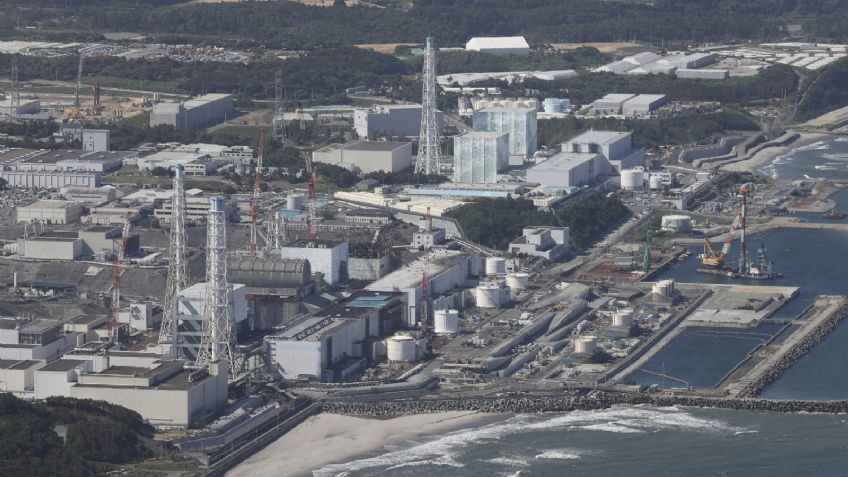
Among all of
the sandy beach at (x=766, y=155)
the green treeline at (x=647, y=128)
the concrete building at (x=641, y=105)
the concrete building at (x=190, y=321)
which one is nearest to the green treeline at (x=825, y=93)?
the sandy beach at (x=766, y=155)

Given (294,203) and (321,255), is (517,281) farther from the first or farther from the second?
(294,203)

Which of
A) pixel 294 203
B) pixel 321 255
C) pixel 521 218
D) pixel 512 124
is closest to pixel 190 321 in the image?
pixel 321 255

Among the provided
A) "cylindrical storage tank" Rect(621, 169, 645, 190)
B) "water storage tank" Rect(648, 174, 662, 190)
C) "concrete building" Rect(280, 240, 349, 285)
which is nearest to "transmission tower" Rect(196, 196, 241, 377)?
"concrete building" Rect(280, 240, 349, 285)

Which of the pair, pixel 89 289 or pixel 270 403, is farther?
pixel 89 289

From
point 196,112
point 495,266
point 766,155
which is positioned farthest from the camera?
point 196,112

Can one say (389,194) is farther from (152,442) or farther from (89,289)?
(152,442)

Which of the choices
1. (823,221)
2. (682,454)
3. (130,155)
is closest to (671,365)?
(682,454)

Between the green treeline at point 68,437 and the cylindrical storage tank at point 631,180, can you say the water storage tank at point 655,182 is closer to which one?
the cylindrical storage tank at point 631,180
